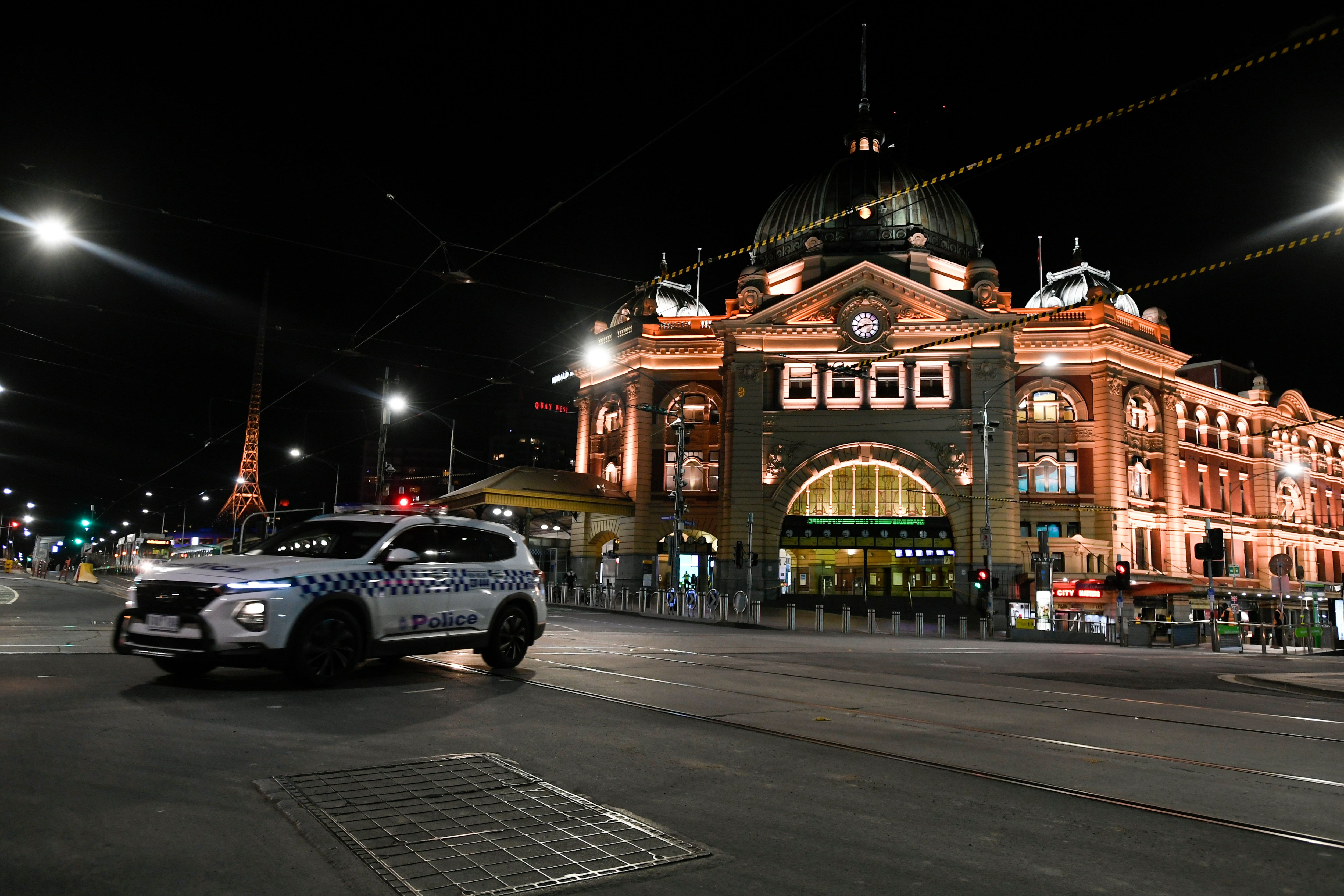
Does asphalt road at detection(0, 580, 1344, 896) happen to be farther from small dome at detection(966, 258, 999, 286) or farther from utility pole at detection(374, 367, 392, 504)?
small dome at detection(966, 258, 999, 286)

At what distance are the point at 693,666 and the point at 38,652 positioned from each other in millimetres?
8300

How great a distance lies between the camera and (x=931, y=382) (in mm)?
48438

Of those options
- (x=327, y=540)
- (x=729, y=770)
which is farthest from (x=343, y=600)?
(x=729, y=770)

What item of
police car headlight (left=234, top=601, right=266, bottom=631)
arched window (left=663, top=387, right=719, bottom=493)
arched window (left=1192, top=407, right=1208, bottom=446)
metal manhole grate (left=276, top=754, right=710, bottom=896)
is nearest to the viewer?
metal manhole grate (left=276, top=754, right=710, bottom=896)

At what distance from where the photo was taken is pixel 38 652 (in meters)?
11.1

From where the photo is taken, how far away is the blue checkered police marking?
9445 mm

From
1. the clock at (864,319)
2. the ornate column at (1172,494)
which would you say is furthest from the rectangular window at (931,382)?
the ornate column at (1172,494)

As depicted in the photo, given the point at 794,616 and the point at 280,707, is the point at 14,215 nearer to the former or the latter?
the point at 280,707

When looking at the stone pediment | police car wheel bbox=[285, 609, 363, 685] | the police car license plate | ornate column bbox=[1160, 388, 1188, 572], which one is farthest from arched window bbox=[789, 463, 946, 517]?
the police car license plate

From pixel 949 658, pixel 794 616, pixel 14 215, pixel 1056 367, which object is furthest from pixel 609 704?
pixel 1056 367

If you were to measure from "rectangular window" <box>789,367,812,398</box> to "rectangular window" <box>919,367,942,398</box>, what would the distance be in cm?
568

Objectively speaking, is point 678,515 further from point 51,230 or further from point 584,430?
point 51,230

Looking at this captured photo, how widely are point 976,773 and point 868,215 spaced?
47.6m

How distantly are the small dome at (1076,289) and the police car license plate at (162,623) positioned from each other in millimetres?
57148
